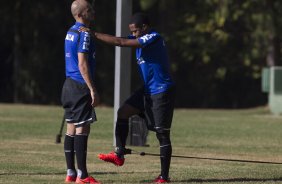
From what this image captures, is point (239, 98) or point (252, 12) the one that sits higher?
point (252, 12)

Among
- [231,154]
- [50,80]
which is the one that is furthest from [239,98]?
[231,154]

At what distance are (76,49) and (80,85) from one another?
45cm

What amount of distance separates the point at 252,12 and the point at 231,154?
25.8m

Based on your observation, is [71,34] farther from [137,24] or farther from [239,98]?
[239,98]

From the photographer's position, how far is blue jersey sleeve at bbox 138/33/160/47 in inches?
448

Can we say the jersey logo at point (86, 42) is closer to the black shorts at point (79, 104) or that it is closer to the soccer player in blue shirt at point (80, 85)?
the soccer player in blue shirt at point (80, 85)

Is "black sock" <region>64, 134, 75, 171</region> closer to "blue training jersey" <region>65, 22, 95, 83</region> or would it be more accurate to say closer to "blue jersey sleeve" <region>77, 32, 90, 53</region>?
"blue training jersey" <region>65, 22, 95, 83</region>

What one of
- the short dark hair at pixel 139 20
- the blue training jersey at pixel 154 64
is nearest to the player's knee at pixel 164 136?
the blue training jersey at pixel 154 64

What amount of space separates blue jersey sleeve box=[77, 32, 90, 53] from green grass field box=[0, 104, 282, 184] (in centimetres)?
171

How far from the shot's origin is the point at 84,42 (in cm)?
1091

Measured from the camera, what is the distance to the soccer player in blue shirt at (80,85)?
10922 millimetres

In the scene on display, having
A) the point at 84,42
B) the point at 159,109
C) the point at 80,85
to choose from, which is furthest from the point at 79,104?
the point at 159,109

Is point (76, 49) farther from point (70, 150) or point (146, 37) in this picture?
point (70, 150)

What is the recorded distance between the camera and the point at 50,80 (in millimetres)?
46781
